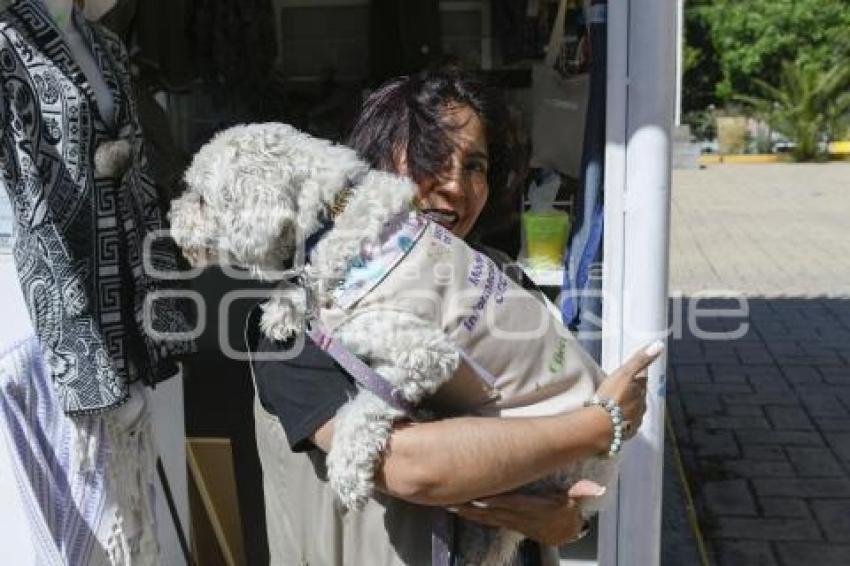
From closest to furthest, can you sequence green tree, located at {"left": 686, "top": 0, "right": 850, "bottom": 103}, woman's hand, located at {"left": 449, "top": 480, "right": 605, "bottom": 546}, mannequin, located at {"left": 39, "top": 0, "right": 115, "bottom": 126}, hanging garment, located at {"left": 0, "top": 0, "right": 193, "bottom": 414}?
woman's hand, located at {"left": 449, "top": 480, "right": 605, "bottom": 546}, hanging garment, located at {"left": 0, "top": 0, "right": 193, "bottom": 414}, mannequin, located at {"left": 39, "top": 0, "right": 115, "bottom": 126}, green tree, located at {"left": 686, "top": 0, "right": 850, "bottom": 103}

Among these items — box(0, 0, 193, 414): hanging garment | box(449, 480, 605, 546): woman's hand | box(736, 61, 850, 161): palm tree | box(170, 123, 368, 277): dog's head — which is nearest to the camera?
box(170, 123, 368, 277): dog's head

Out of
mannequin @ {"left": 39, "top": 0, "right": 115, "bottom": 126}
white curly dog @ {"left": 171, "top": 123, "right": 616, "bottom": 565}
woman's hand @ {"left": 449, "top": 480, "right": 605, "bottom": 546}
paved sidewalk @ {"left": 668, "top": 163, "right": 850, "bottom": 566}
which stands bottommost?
paved sidewalk @ {"left": 668, "top": 163, "right": 850, "bottom": 566}

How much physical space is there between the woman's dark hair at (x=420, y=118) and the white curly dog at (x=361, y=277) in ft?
0.80

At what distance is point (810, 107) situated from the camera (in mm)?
24422

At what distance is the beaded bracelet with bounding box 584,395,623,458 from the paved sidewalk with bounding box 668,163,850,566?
9.64 ft

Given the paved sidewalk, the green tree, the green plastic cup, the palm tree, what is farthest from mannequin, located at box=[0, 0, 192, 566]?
the green tree

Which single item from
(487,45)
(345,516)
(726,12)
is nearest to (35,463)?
(345,516)

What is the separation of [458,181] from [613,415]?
1.70 ft

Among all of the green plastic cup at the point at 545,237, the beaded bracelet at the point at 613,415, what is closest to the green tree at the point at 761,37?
the green plastic cup at the point at 545,237

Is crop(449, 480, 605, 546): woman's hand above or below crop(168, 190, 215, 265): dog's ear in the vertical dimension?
below

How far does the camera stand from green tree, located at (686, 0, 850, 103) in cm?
2864

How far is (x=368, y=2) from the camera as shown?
5504mm

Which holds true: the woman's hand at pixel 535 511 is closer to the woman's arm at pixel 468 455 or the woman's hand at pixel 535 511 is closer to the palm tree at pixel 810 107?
the woman's arm at pixel 468 455

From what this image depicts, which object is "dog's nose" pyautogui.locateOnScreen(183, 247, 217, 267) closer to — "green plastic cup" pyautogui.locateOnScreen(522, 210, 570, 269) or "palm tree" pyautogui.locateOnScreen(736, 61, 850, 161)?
"green plastic cup" pyautogui.locateOnScreen(522, 210, 570, 269)
